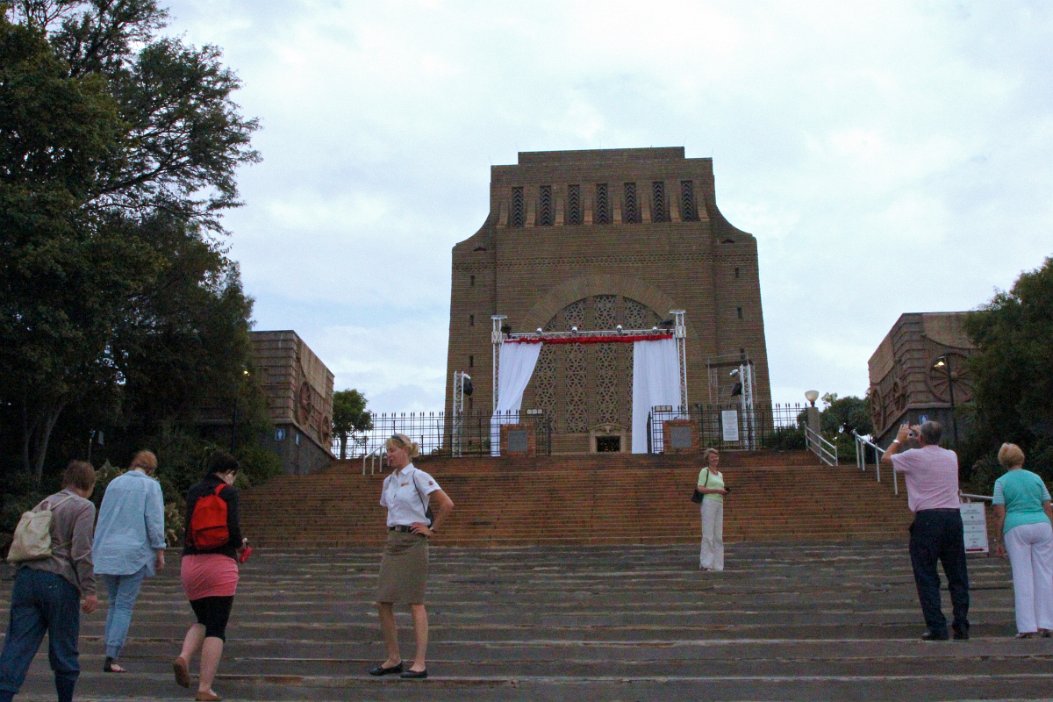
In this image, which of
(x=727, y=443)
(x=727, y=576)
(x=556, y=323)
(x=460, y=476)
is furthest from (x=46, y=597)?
(x=556, y=323)

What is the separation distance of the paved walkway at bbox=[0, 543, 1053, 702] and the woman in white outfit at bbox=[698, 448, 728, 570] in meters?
0.34

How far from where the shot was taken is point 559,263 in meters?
36.8

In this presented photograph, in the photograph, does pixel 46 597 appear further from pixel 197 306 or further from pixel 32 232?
pixel 197 306

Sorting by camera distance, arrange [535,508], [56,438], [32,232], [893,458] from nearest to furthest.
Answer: [893,458] < [32,232] < [535,508] < [56,438]

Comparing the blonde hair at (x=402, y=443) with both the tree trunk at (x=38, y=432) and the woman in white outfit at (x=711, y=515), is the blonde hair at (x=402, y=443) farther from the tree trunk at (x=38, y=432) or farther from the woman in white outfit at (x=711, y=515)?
the tree trunk at (x=38, y=432)

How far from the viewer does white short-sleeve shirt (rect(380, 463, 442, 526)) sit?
6.02 m

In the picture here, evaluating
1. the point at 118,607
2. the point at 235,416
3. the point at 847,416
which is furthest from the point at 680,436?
the point at 847,416

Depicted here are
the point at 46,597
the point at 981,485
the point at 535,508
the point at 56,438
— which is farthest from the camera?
the point at 56,438

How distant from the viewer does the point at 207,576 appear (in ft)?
18.2

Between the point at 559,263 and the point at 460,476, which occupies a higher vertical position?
the point at 559,263

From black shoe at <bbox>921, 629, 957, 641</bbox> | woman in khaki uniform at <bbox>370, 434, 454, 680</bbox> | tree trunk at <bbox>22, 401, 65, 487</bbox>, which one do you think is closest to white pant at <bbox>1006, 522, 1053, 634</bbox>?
black shoe at <bbox>921, 629, 957, 641</bbox>

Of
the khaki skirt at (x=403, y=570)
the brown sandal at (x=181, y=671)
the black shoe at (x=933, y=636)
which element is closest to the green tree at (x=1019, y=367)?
the black shoe at (x=933, y=636)

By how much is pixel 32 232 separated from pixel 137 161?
18.6ft

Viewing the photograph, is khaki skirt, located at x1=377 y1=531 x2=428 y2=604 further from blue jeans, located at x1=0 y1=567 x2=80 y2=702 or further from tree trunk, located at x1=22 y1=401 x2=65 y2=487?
tree trunk, located at x1=22 y1=401 x2=65 y2=487
